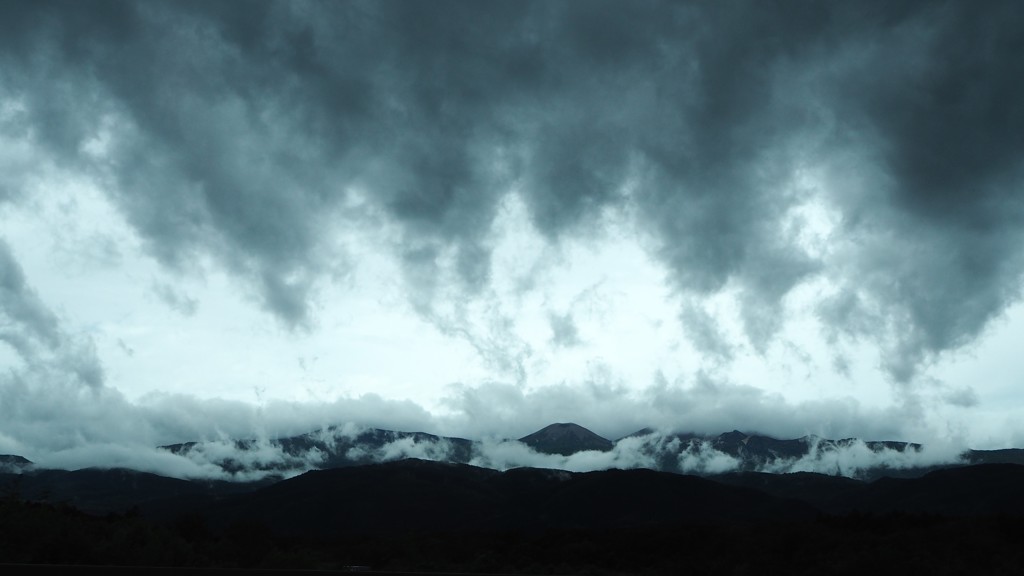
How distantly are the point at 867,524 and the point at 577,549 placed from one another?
22.9 m

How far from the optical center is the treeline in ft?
75.8

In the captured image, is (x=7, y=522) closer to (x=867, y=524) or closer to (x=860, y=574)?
(x=860, y=574)

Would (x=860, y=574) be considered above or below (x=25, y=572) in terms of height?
below

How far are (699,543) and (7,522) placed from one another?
4745cm

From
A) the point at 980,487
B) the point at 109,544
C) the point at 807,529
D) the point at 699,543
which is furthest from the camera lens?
the point at 980,487

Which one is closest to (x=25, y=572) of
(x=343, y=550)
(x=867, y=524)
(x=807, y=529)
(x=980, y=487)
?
(x=343, y=550)

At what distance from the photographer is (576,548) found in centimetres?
5656

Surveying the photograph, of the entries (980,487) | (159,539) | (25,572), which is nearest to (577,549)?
(159,539)

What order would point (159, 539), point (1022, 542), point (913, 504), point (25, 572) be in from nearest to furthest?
point (25, 572)
point (159, 539)
point (1022, 542)
point (913, 504)

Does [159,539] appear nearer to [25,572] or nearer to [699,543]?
[25,572]

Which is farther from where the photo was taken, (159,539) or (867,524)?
(867,524)

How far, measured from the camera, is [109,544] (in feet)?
72.9

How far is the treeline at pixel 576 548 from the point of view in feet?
75.8

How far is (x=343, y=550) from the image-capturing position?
5675 cm
